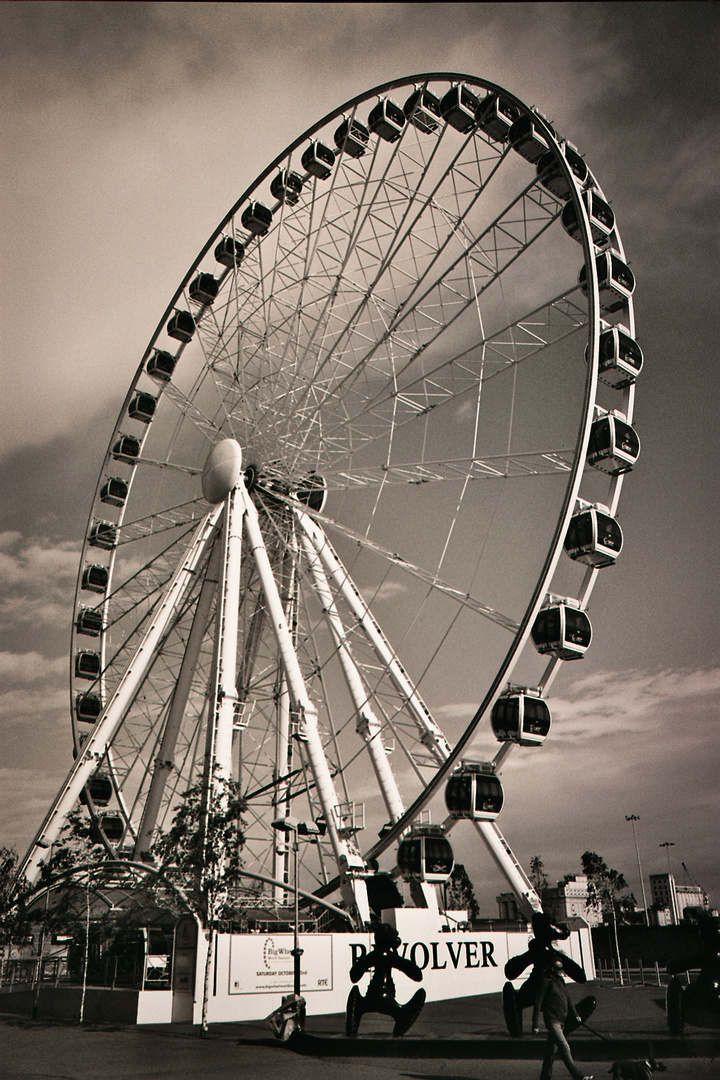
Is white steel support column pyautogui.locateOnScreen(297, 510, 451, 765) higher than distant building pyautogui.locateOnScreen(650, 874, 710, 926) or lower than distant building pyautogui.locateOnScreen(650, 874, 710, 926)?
higher

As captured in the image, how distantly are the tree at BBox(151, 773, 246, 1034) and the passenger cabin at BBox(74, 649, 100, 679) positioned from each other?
14.5 meters

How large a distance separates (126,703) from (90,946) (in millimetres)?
7568

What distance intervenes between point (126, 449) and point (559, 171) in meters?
18.7

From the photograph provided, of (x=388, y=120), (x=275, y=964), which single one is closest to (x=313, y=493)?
(x=388, y=120)

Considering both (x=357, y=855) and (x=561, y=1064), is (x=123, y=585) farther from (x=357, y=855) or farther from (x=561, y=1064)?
(x=561, y=1064)

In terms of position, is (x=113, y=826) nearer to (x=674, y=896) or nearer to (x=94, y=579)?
(x=94, y=579)

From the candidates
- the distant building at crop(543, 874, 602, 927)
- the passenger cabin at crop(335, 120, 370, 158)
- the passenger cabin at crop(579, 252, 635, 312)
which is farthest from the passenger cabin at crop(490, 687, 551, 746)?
the distant building at crop(543, 874, 602, 927)

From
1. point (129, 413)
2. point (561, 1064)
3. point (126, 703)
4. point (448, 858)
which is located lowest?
point (561, 1064)

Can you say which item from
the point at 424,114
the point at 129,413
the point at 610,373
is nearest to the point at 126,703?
the point at 129,413

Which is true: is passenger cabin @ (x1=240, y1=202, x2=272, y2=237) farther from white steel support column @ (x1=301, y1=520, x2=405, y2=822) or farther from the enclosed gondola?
the enclosed gondola

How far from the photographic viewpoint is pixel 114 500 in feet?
114

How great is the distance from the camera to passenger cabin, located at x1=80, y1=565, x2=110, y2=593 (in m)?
34.7

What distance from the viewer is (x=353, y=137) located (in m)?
28.4

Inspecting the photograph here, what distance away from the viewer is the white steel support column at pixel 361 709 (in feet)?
86.6
